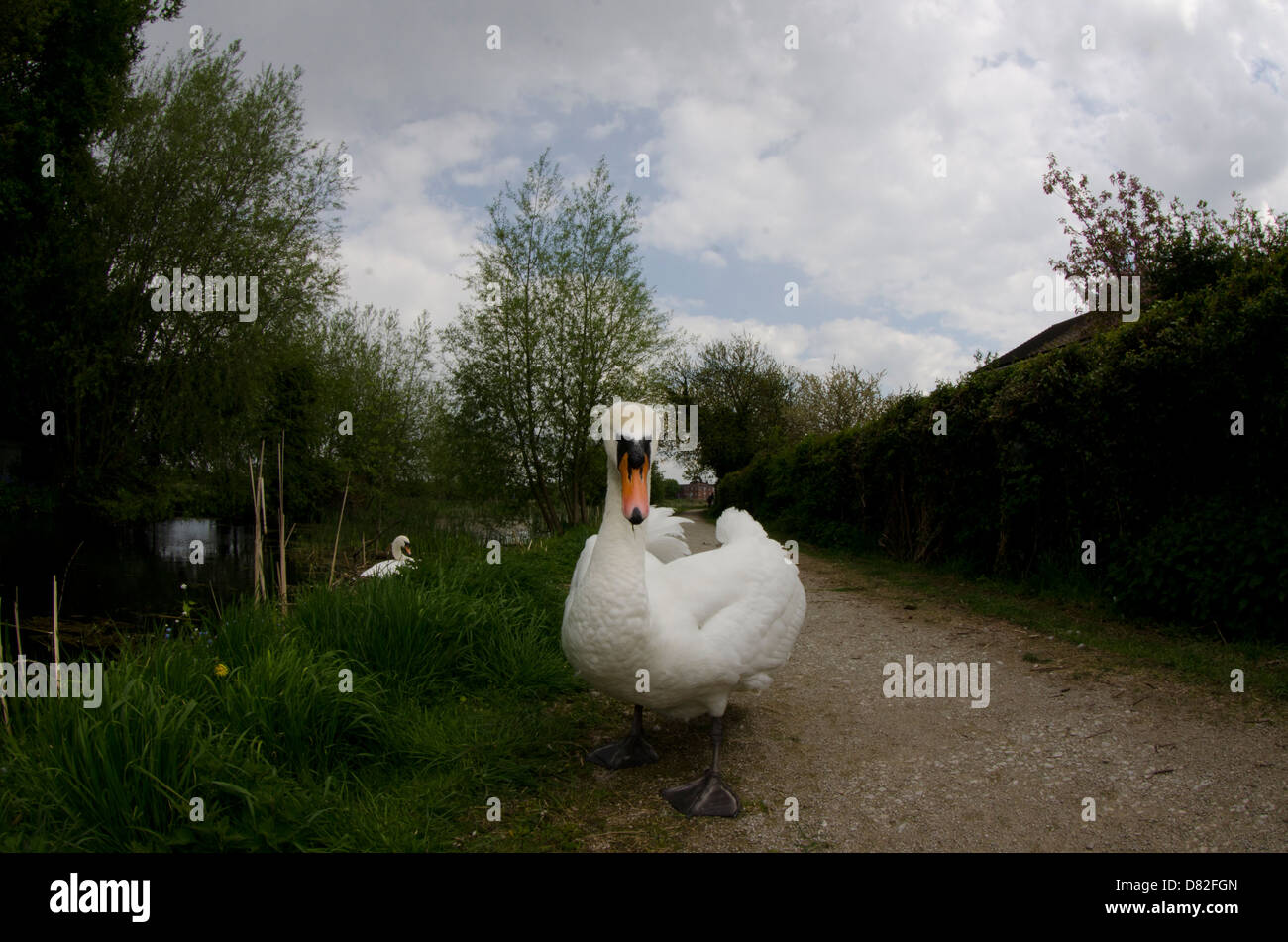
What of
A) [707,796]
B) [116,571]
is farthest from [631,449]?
[116,571]

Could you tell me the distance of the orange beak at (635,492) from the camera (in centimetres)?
309

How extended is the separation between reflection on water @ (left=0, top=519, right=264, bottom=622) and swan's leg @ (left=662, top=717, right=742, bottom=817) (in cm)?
645

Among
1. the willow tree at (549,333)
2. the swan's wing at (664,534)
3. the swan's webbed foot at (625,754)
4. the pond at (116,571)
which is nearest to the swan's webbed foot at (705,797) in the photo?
the swan's webbed foot at (625,754)

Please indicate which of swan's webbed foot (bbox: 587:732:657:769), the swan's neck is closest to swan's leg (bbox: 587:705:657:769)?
swan's webbed foot (bbox: 587:732:657:769)

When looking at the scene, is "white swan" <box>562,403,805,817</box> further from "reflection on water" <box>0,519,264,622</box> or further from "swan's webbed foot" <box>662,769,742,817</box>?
"reflection on water" <box>0,519,264,622</box>

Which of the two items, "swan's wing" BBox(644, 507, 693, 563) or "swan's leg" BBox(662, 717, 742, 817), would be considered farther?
"swan's wing" BBox(644, 507, 693, 563)

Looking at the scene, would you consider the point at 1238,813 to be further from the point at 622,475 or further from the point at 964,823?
the point at 622,475

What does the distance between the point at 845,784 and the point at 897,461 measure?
948 centimetres

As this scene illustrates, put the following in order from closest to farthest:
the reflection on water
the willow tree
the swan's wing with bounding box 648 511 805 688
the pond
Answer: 1. the swan's wing with bounding box 648 511 805 688
2. the pond
3. the reflection on water
4. the willow tree

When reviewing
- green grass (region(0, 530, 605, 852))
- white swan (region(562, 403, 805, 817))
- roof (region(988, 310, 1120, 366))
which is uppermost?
roof (region(988, 310, 1120, 366))

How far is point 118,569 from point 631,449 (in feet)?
41.4

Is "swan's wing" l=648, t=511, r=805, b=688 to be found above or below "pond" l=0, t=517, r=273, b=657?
above

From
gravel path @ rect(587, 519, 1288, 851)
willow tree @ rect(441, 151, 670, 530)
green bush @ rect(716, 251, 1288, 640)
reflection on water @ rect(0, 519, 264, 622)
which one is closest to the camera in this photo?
gravel path @ rect(587, 519, 1288, 851)

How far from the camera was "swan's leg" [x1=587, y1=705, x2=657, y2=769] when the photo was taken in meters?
3.68
